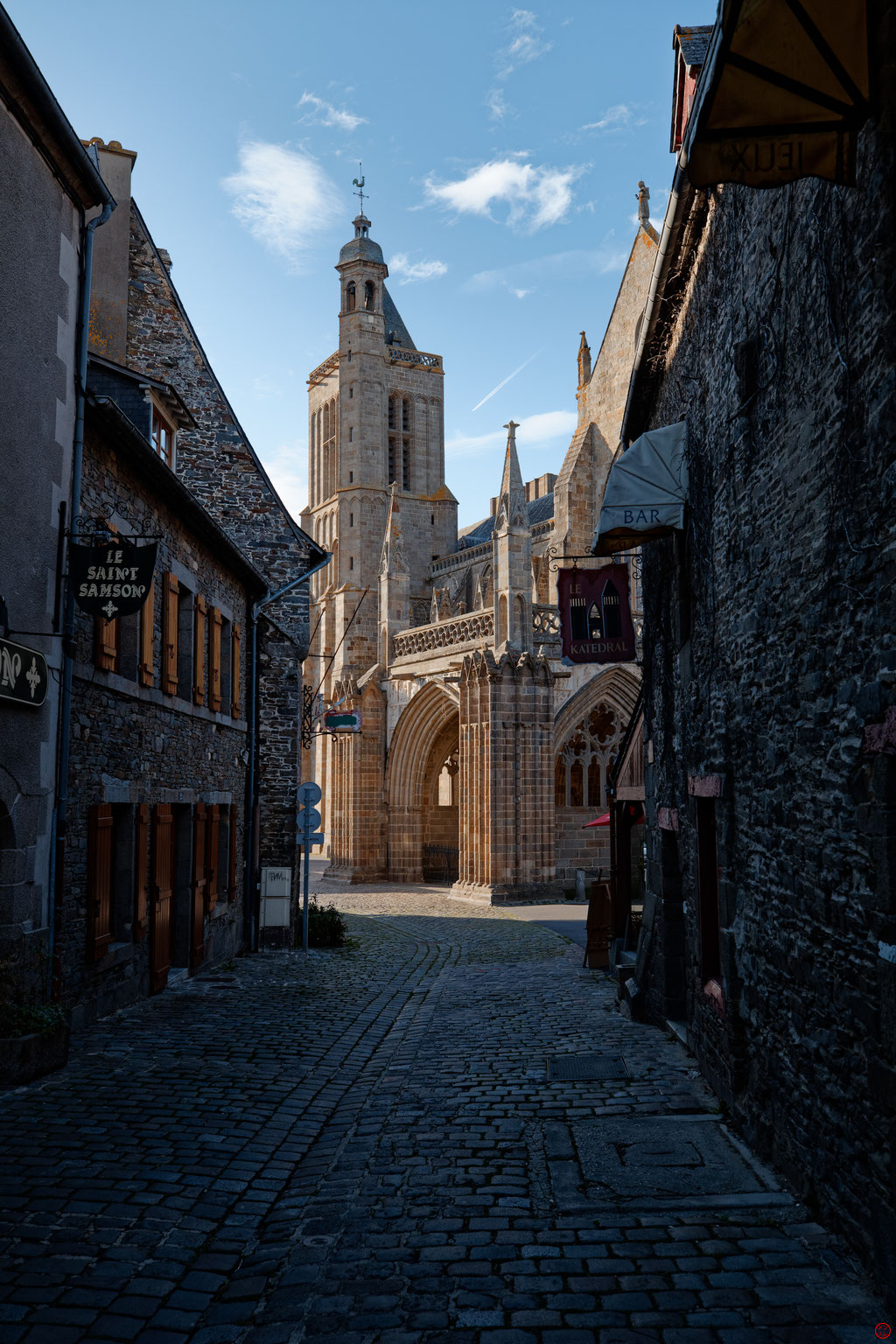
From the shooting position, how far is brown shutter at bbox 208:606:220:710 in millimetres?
13797

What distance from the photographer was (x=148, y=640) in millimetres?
11227

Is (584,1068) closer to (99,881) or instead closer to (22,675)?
(99,881)

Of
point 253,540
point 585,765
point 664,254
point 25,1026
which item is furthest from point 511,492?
point 25,1026

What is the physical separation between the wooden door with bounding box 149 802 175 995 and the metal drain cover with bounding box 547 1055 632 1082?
466 centimetres

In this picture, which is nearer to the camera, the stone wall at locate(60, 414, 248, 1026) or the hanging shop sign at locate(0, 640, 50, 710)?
the hanging shop sign at locate(0, 640, 50, 710)

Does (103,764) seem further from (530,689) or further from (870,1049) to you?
(530,689)

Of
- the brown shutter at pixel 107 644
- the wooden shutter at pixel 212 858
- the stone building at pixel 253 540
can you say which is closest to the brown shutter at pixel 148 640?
the brown shutter at pixel 107 644

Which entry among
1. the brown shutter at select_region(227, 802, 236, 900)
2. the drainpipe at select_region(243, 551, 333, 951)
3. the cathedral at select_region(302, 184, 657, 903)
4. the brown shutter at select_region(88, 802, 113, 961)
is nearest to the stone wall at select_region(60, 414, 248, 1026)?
the brown shutter at select_region(88, 802, 113, 961)

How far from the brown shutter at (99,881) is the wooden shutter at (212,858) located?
3.42 m

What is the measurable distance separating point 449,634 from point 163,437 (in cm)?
1725

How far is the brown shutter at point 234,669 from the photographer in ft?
50.6

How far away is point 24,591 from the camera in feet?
27.0

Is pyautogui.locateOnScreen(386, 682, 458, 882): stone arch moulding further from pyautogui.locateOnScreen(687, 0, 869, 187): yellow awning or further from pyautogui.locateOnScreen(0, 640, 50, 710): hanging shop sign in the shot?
pyautogui.locateOnScreen(687, 0, 869, 187): yellow awning

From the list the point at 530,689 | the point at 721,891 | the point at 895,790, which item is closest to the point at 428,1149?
the point at 721,891
